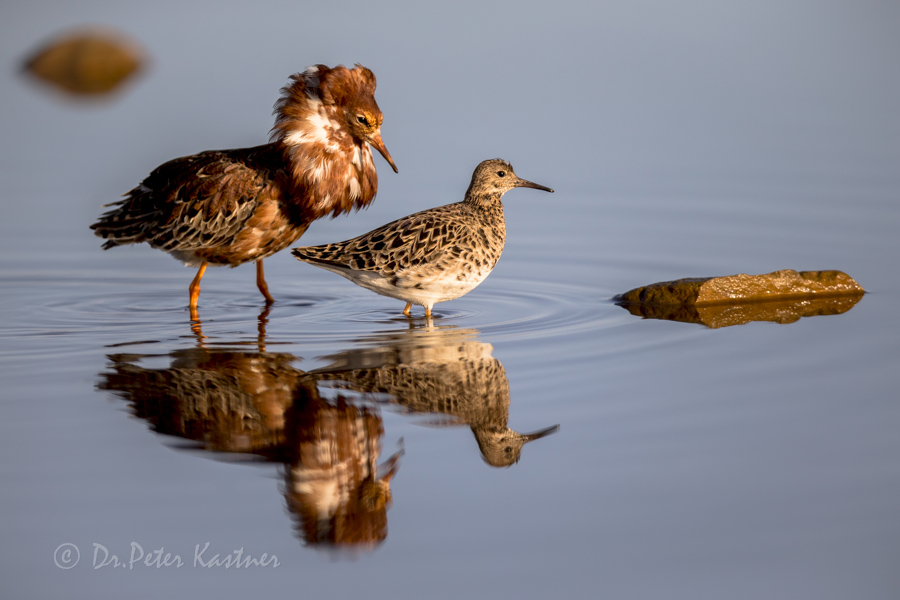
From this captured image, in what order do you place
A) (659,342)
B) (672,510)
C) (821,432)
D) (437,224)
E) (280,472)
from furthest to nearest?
(437,224)
(659,342)
(821,432)
(280,472)
(672,510)

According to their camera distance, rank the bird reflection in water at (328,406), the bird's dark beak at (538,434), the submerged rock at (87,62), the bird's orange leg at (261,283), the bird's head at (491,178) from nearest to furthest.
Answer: the bird reflection in water at (328,406), the bird's dark beak at (538,434), the bird's head at (491,178), the bird's orange leg at (261,283), the submerged rock at (87,62)

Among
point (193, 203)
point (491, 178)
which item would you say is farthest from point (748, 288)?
point (193, 203)

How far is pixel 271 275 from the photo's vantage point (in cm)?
1187

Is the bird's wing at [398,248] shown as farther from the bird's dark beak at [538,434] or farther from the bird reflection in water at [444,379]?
the bird's dark beak at [538,434]

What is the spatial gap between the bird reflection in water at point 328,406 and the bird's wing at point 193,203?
1526 mm

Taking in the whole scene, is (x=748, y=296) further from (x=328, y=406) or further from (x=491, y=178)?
(x=328, y=406)

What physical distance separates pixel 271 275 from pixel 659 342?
481cm

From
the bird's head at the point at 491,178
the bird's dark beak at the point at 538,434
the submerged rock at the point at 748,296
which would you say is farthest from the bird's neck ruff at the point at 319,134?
the bird's dark beak at the point at 538,434

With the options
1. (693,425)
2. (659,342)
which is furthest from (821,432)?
(659,342)

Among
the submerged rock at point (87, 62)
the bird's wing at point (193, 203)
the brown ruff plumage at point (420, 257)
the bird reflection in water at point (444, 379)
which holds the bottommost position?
the bird reflection in water at point (444, 379)

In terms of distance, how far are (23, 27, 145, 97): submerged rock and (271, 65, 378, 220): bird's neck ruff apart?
9.40 metres

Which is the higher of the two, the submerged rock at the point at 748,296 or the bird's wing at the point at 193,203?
the bird's wing at the point at 193,203

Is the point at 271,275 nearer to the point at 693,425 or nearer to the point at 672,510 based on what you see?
the point at 693,425

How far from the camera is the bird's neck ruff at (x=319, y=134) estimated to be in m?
9.88
